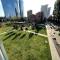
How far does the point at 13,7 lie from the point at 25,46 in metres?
1.99

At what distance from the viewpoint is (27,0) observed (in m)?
6.50

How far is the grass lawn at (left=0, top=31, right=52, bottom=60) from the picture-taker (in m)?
4.99

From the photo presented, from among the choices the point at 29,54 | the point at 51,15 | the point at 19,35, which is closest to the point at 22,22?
the point at 19,35

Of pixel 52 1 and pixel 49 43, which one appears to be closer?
pixel 49 43

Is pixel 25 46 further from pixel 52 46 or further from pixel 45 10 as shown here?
pixel 45 10

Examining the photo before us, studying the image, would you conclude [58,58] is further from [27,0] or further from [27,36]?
[27,0]

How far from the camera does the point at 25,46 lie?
5.79 meters

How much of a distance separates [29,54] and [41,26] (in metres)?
2.15

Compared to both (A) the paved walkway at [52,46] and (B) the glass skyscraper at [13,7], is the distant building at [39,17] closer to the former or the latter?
(A) the paved walkway at [52,46]

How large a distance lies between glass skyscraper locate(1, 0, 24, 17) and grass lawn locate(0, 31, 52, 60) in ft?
3.49

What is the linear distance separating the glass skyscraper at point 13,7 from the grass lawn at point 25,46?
3.49 ft

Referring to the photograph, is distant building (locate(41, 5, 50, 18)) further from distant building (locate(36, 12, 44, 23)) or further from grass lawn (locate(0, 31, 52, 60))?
grass lawn (locate(0, 31, 52, 60))

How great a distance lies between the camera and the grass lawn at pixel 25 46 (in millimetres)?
4988

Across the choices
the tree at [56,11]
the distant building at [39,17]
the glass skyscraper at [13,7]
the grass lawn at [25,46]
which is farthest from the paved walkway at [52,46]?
the glass skyscraper at [13,7]
